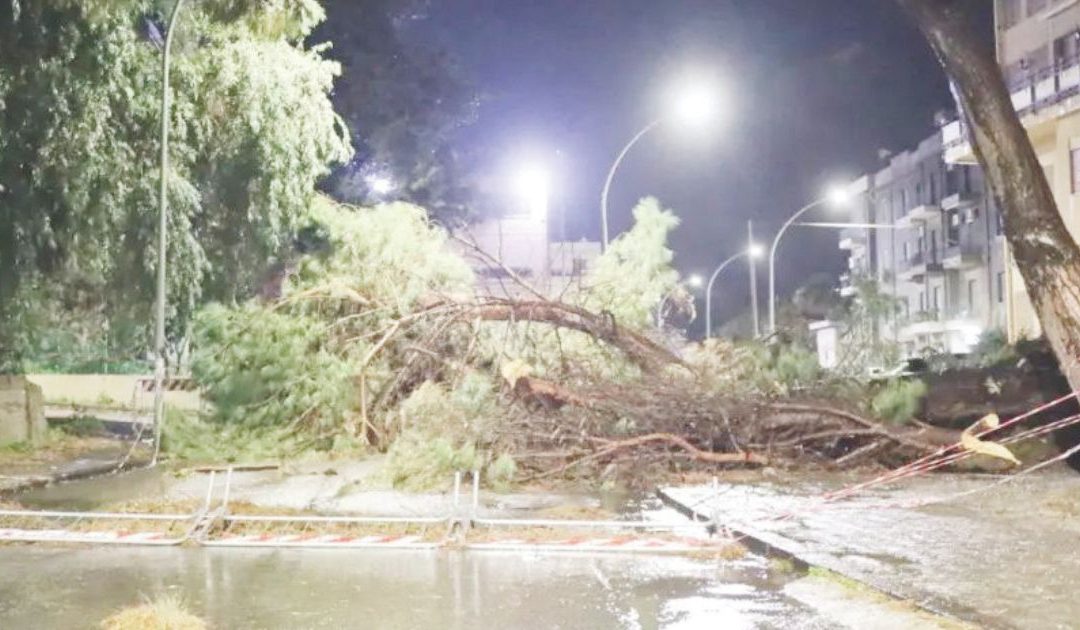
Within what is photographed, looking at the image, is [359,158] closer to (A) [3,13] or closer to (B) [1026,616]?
(A) [3,13]

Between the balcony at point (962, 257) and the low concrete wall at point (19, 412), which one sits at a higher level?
the balcony at point (962, 257)

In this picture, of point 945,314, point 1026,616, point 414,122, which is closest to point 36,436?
point 414,122

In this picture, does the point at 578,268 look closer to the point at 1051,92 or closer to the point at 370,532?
the point at 370,532

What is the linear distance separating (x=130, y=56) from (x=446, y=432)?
905 centimetres

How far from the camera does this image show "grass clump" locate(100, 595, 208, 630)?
23.6ft

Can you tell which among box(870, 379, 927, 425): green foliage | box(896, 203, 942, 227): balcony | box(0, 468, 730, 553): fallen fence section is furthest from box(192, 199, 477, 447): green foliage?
box(896, 203, 942, 227): balcony

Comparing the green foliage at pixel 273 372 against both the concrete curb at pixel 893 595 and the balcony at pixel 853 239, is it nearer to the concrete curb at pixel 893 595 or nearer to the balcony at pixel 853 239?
the concrete curb at pixel 893 595

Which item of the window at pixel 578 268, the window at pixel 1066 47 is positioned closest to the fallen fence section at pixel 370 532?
the window at pixel 578 268

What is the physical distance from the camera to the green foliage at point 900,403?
16.8m

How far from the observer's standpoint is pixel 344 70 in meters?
32.5

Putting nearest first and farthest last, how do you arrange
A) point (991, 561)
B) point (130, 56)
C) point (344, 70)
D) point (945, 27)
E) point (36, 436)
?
point (991, 561), point (945, 27), point (130, 56), point (36, 436), point (344, 70)

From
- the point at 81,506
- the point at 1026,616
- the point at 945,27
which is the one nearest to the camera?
the point at 1026,616

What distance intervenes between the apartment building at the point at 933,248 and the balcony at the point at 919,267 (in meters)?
0.04

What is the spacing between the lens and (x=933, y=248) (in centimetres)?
5325
